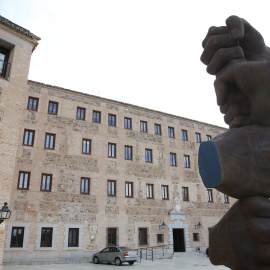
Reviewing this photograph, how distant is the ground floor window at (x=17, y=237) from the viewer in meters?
16.8

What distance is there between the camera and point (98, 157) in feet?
69.4

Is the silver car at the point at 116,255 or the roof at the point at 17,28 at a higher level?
the roof at the point at 17,28

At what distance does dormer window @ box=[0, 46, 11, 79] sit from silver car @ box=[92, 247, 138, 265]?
12.6m

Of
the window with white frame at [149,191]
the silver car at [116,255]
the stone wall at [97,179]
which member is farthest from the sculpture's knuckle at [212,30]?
the window with white frame at [149,191]

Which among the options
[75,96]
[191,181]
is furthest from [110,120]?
[191,181]

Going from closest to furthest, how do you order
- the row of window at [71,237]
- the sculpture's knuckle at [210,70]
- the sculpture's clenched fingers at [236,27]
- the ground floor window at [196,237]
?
the sculpture's clenched fingers at [236,27], the sculpture's knuckle at [210,70], the row of window at [71,237], the ground floor window at [196,237]

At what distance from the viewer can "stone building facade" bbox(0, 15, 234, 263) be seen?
17.2 metres

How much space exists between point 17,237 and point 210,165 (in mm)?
17865

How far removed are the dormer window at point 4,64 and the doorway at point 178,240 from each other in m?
18.7

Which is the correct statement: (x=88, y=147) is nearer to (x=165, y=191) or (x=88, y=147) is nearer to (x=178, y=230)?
(x=165, y=191)

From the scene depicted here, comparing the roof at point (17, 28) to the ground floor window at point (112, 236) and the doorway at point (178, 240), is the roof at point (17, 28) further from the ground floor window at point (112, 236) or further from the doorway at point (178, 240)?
the doorway at point (178, 240)

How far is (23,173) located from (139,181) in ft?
30.1

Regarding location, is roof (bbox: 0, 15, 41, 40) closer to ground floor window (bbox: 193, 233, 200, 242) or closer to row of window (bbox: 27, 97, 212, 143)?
row of window (bbox: 27, 97, 212, 143)

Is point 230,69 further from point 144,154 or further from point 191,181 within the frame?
point 191,181
